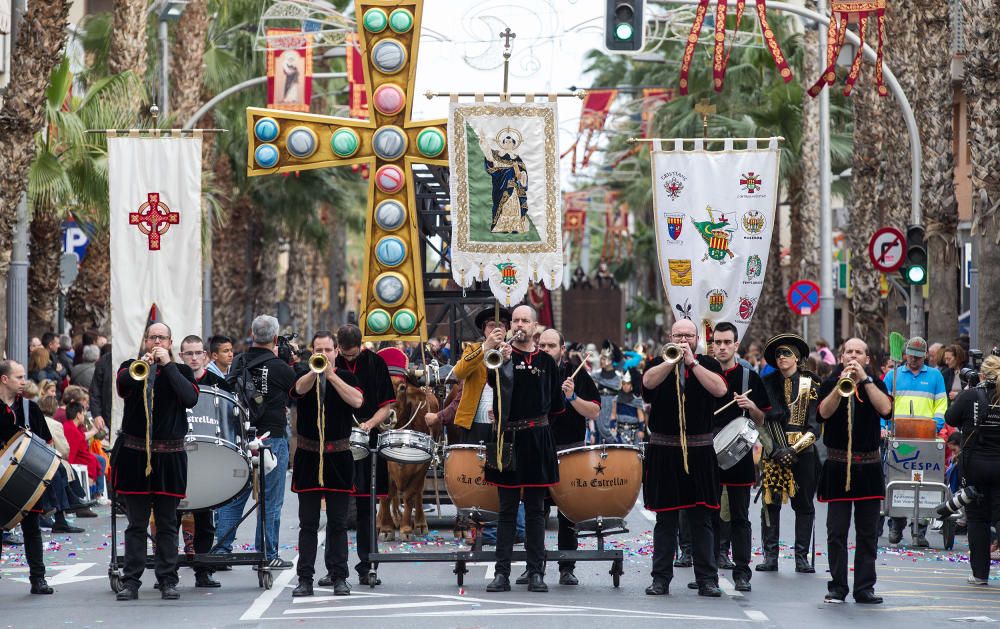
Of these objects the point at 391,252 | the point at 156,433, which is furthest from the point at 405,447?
the point at 391,252

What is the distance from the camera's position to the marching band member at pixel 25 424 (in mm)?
11906

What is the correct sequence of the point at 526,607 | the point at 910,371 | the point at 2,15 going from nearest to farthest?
the point at 526,607 → the point at 910,371 → the point at 2,15

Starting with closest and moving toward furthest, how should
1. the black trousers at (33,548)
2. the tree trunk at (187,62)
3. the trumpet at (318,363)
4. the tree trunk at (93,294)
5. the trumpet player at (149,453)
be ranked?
the trumpet at (318,363)
the trumpet player at (149,453)
the black trousers at (33,548)
the tree trunk at (93,294)
the tree trunk at (187,62)

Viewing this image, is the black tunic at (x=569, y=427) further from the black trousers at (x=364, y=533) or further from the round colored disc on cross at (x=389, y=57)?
the round colored disc on cross at (x=389, y=57)

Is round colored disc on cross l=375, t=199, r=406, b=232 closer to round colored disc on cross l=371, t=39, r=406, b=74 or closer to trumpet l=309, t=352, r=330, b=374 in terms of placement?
round colored disc on cross l=371, t=39, r=406, b=74

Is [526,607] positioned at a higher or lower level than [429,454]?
lower

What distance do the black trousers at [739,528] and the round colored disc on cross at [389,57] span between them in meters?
7.26

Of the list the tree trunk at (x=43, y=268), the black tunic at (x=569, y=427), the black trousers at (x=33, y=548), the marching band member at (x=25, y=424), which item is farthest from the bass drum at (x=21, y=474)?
the tree trunk at (x=43, y=268)

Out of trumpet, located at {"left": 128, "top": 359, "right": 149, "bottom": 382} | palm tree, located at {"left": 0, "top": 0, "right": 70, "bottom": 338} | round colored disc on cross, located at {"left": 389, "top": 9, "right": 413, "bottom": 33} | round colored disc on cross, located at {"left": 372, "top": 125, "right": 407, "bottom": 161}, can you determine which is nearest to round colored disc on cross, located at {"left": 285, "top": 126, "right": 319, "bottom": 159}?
round colored disc on cross, located at {"left": 372, "top": 125, "right": 407, "bottom": 161}

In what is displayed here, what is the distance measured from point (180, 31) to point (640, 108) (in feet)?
66.3

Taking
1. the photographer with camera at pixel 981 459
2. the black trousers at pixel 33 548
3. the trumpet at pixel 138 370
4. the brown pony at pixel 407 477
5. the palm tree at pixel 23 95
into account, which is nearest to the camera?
the trumpet at pixel 138 370

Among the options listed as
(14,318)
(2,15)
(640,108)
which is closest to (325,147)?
(14,318)

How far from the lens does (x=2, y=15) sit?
26.1 metres

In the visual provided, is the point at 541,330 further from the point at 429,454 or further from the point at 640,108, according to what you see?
the point at 640,108
